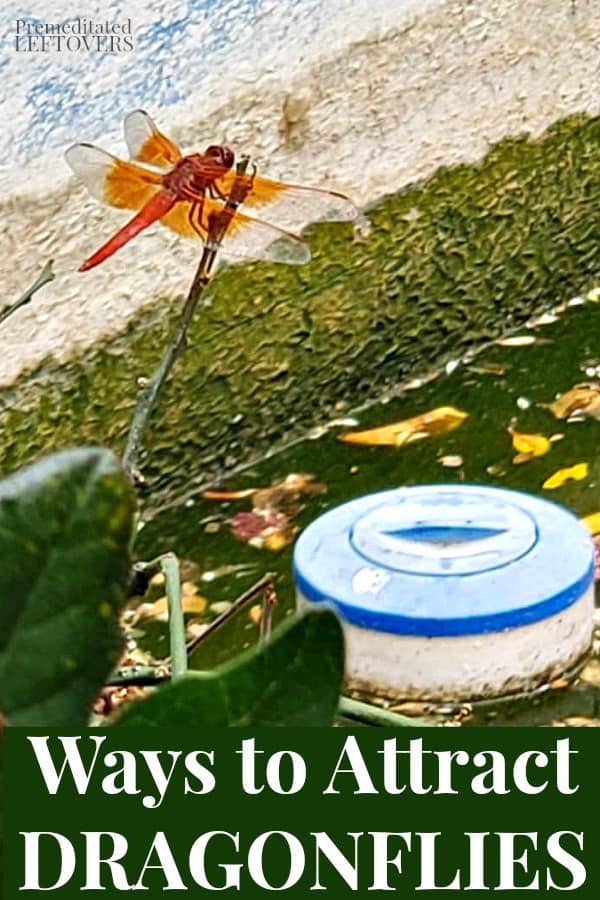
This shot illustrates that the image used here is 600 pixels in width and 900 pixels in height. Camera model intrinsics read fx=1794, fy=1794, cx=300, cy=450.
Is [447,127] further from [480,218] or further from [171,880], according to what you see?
[171,880]

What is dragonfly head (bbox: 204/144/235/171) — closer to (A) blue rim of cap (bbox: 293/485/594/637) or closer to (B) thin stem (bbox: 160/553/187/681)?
(B) thin stem (bbox: 160/553/187/681)

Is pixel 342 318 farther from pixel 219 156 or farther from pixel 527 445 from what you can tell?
pixel 219 156

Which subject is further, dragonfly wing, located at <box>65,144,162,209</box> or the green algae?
the green algae

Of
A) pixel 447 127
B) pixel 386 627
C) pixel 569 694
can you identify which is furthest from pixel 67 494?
pixel 447 127

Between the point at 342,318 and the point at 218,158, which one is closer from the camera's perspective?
the point at 218,158

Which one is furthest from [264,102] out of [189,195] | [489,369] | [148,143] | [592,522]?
[189,195]

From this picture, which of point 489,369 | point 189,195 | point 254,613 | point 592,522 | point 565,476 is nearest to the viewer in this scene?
point 189,195

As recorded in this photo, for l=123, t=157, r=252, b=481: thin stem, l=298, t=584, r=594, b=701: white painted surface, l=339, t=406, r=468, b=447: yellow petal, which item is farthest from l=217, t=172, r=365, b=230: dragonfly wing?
l=123, t=157, r=252, b=481: thin stem
